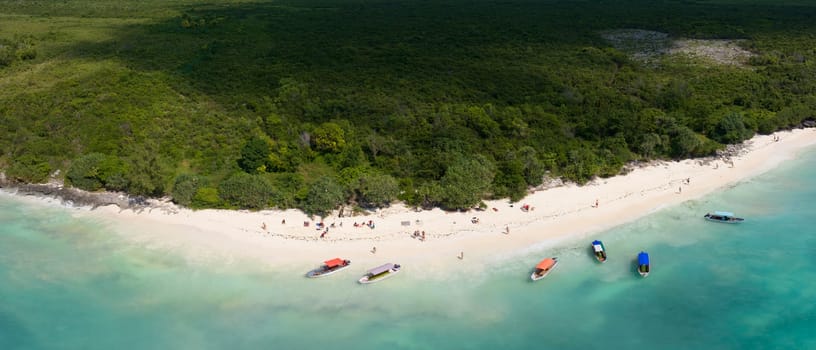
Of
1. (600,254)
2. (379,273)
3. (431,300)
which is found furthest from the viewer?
(600,254)

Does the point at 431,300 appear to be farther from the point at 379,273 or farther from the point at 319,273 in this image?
the point at 319,273

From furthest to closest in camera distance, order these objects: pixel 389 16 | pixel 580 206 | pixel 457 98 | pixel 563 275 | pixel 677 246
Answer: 1. pixel 389 16
2. pixel 457 98
3. pixel 580 206
4. pixel 677 246
5. pixel 563 275

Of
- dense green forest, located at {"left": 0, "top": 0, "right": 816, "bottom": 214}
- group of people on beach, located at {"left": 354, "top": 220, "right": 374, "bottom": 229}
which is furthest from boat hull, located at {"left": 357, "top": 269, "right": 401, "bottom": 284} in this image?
dense green forest, located at {"left": 0, "top": 0, "right": 816, "bottom": 214}

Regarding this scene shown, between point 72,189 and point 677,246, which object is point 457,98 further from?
point 72,189

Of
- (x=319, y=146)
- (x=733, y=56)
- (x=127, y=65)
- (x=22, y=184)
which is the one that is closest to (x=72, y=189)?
(x=22, y=184)

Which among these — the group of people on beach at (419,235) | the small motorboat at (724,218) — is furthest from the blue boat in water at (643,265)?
the group of people on beach at (419,235)

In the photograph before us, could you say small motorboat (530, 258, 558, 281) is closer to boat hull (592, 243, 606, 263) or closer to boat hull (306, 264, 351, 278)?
boat hull (592, 243, 606, 263)

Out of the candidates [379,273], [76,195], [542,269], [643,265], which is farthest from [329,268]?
[76,195]

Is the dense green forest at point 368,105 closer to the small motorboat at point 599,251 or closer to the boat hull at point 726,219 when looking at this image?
the small motorboat at point 599,251
